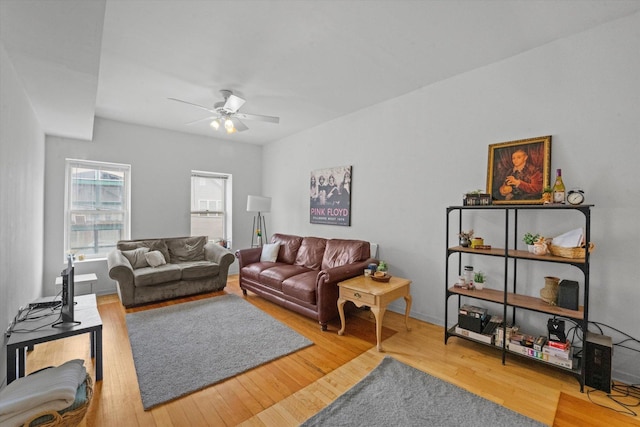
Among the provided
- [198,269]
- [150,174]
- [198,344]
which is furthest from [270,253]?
[150,174]

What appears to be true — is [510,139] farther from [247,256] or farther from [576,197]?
[247,256]

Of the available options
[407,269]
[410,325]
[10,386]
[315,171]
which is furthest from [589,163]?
[10,386]

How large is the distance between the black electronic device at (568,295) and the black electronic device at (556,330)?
18cm

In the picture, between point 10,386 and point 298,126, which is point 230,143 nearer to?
point 298,126

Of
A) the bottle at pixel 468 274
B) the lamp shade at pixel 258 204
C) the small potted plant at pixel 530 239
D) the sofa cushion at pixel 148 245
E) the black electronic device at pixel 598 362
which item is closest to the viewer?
the black electronic device at pixel 598 362

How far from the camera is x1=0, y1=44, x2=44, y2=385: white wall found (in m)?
2.06

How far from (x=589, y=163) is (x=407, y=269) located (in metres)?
2.04

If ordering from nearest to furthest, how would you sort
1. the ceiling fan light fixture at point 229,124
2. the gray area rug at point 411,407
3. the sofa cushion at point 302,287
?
the gray area rug at point 411,407 < the sofa cushion at point 302,287 < the ceiling fan light fixture at point 229,124

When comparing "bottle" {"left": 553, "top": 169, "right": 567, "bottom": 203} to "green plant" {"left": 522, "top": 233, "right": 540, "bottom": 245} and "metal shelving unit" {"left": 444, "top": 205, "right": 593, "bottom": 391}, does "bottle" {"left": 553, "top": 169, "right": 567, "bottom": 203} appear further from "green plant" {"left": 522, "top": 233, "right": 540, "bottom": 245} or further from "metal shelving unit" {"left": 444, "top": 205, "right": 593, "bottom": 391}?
"green plant" {"left": 522, "top": 233, "right": 540, "bottom": 245}

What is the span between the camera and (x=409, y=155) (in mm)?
3576

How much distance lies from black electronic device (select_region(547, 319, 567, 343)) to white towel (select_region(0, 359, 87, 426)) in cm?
339

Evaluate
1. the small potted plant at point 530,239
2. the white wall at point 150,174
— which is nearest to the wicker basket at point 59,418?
the small potted plant at point 530,239

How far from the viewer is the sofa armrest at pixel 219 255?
4617mm

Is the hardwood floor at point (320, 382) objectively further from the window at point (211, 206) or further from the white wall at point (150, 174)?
the window at point (211, 206)
